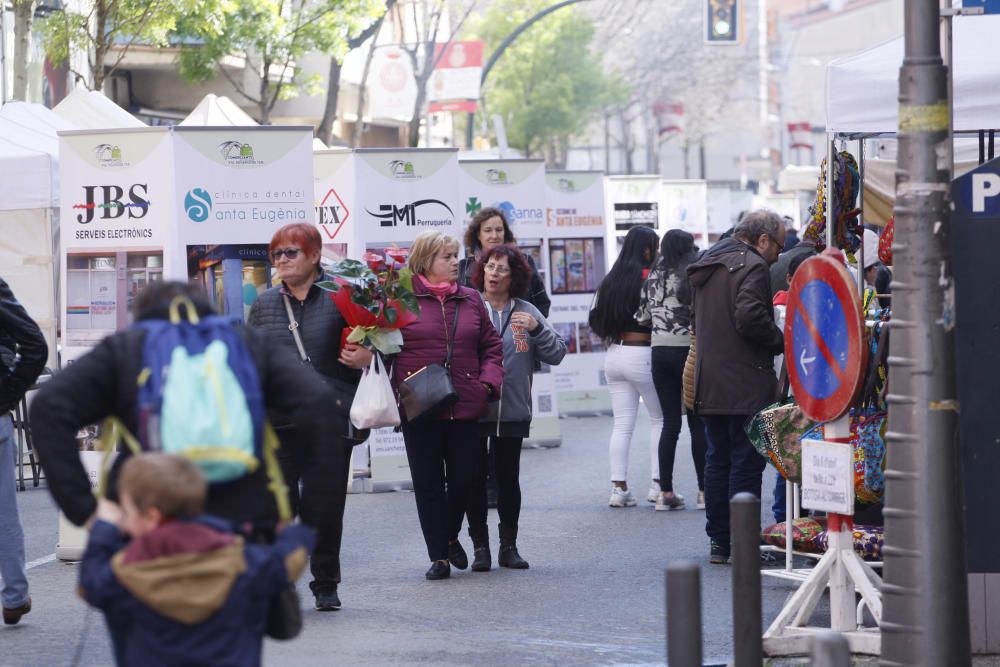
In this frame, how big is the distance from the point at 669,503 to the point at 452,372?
11.4 ft

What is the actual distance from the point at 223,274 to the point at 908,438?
623 cm

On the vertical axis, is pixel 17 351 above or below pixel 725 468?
above

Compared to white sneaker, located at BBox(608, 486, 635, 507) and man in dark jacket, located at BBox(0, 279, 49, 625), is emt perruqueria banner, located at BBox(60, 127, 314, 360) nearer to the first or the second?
man in dark jacket, located at BBox(0, 279, 49, 625)

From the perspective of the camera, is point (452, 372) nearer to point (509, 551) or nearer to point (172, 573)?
point (509, 551)

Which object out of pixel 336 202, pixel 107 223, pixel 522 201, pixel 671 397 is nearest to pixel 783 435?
pixel 671 397

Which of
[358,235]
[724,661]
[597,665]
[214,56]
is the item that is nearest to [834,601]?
[724,661]

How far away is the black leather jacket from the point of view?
311 inches

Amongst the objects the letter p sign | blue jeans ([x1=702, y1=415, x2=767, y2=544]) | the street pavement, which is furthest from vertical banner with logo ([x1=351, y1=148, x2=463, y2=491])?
the letter p sign

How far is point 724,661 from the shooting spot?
7352 mm

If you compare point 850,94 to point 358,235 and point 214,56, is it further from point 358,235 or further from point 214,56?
point 214,56

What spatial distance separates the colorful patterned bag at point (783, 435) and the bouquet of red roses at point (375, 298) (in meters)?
1.89

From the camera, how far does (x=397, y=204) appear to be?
46.4 ft

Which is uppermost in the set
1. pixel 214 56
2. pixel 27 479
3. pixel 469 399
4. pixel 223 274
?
pixel 214 56

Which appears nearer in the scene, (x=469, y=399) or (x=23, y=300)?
(x=469, y=399)
